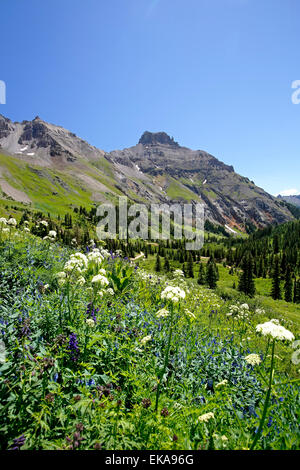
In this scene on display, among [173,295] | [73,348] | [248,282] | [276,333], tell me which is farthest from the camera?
[248,282]

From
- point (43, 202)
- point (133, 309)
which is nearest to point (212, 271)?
point (133, 309)

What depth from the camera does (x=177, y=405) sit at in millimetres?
3457

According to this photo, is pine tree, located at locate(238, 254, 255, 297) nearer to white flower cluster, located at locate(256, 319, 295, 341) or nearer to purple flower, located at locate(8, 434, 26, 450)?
white flower cluster, located at locate(256, 319, 295, 341)

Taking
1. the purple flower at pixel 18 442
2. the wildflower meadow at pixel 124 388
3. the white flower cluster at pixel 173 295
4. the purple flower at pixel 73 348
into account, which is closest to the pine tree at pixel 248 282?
the wildflower meadow at pixel 124 388

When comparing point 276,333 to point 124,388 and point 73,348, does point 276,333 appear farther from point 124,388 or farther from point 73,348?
point 73,348

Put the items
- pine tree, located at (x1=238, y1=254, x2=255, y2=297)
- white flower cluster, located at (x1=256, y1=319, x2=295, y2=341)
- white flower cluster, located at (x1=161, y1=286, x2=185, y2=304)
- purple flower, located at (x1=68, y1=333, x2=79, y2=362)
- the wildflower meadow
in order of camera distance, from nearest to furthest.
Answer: the wildflower meadow, white flower cluster, located at (x1=256, y1=319, x2=295, y2=341), white flower cluster, located at (x1=161, y1=286, x2=185, y2=304), purple flower, located at (x1=68, y1=333, x2=79, y2=362), pine tree, located at (x1=238, y1=254, x2=255, y2=297)

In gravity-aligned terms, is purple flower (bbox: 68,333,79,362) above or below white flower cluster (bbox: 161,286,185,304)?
below

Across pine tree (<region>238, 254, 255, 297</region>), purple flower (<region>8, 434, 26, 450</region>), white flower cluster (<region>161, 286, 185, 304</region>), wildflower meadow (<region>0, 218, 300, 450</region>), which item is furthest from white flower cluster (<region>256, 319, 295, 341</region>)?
pine tree (<region>238, 254, 255, 297</region>)

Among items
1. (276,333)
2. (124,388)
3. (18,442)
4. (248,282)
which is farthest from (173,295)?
(248,282)

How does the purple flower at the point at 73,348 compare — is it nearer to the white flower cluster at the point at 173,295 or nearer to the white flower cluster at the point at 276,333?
the white flower cluster at the point at 173,295

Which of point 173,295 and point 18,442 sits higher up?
point 173,295
